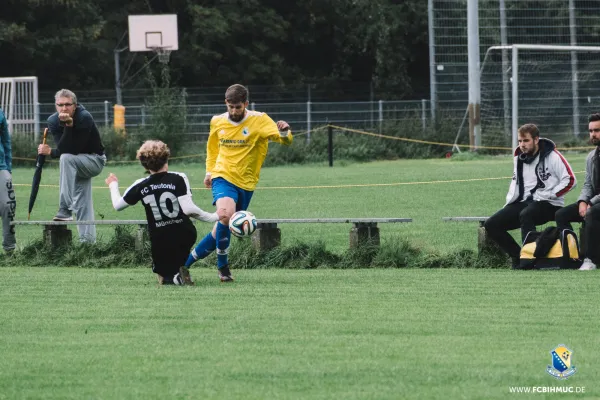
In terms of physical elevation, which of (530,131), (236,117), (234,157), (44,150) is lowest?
(234,157)

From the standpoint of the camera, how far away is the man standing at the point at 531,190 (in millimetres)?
12461

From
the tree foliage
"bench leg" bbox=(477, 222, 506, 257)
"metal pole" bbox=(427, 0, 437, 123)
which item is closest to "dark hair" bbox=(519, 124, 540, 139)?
"bench leg" bbox=(477, 222, 506, 257)

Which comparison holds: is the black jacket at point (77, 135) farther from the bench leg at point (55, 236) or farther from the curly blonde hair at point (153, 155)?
the curly blonde hair at point (153, 155)

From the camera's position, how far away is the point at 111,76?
164ft

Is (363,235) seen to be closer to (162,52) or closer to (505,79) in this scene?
(505,79)

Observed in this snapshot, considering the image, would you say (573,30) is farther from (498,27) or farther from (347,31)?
(347,31)

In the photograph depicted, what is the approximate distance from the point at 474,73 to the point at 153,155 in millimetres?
20706

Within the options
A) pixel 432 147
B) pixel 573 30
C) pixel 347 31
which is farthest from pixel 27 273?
pixel 347 31

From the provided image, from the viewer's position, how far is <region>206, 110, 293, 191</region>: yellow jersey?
11438 mm

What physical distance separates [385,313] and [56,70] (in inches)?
1622

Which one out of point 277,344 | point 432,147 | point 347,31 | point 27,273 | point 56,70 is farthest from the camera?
point 347,31

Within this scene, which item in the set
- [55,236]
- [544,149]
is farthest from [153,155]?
[544,149]

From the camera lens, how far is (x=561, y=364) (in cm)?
686

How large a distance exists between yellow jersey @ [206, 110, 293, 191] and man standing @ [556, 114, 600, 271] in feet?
9.78
